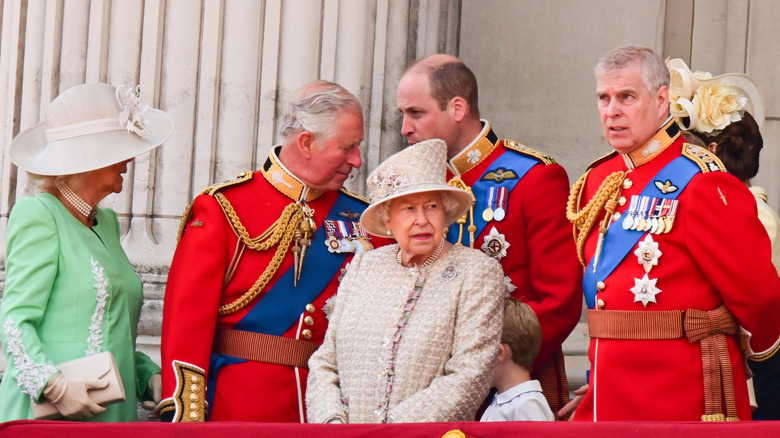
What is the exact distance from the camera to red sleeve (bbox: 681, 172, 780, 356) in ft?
12.3

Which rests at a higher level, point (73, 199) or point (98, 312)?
point (73, 199)

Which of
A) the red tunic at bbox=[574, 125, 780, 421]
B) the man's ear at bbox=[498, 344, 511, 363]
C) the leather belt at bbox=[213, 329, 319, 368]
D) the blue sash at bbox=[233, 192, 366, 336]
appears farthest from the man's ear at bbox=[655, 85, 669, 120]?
the leather belt at bbox=[213, 329, 319, 368]

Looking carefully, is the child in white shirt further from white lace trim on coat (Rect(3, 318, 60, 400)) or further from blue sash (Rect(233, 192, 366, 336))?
white lace trim on coat (Rect(3, 318, 60, 400))

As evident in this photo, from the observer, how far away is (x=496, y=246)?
432 cm

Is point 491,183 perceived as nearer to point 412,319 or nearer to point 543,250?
point 543,250

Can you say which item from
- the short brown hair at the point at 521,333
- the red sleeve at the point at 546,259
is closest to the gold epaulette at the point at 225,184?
the red sleeve at the point at 546,259

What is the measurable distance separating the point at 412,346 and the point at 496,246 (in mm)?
736

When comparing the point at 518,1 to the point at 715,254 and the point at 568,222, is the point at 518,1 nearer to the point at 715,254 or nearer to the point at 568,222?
the point at 568,222

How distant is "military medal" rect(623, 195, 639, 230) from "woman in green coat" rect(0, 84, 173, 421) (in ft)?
5.16

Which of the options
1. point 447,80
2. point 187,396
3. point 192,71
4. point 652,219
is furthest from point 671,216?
point 192,71

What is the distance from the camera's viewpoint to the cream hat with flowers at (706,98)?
14.9ft

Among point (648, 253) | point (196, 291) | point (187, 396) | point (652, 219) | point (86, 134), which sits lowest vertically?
point (187, 396)

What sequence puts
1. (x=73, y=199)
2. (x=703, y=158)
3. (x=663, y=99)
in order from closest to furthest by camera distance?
1. (x=703, y=158)
2. (x=663, y=99)
3. (x=73, y=199)

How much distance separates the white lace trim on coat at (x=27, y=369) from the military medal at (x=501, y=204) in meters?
1.51
